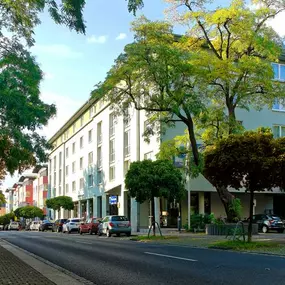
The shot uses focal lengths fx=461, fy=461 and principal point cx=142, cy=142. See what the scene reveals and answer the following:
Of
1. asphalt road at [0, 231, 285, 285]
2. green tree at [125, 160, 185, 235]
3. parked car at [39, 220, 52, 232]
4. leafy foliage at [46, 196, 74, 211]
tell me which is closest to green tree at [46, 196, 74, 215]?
leafy foliage at [46, 196, 74, 211]

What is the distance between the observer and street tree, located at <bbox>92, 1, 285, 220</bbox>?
24.8 metres

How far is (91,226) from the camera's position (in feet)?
134

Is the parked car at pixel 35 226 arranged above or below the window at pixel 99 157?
below

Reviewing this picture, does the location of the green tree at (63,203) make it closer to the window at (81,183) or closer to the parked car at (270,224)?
the window at (81,183)

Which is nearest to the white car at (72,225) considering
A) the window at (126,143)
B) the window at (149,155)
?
the window at (126,143)

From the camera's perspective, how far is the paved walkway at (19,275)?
882 centimetres

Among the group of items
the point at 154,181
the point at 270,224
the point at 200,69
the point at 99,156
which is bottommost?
the point at 270,224

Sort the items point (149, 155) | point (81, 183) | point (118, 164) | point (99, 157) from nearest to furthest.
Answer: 1. point (149, 155)
2. point (118, 164)
3. point (99, 157)
4. point (81, 183)

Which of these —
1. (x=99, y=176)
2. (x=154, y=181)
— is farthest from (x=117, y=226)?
(x=99, y=176)

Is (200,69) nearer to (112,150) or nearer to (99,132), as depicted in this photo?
(112,150)

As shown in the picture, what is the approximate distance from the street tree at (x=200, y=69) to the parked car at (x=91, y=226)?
49.1 feet

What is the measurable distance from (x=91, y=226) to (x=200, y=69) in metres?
20.4

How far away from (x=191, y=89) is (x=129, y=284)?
59.3 feet

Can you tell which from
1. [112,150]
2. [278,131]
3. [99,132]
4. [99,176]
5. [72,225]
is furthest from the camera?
[99,132]
